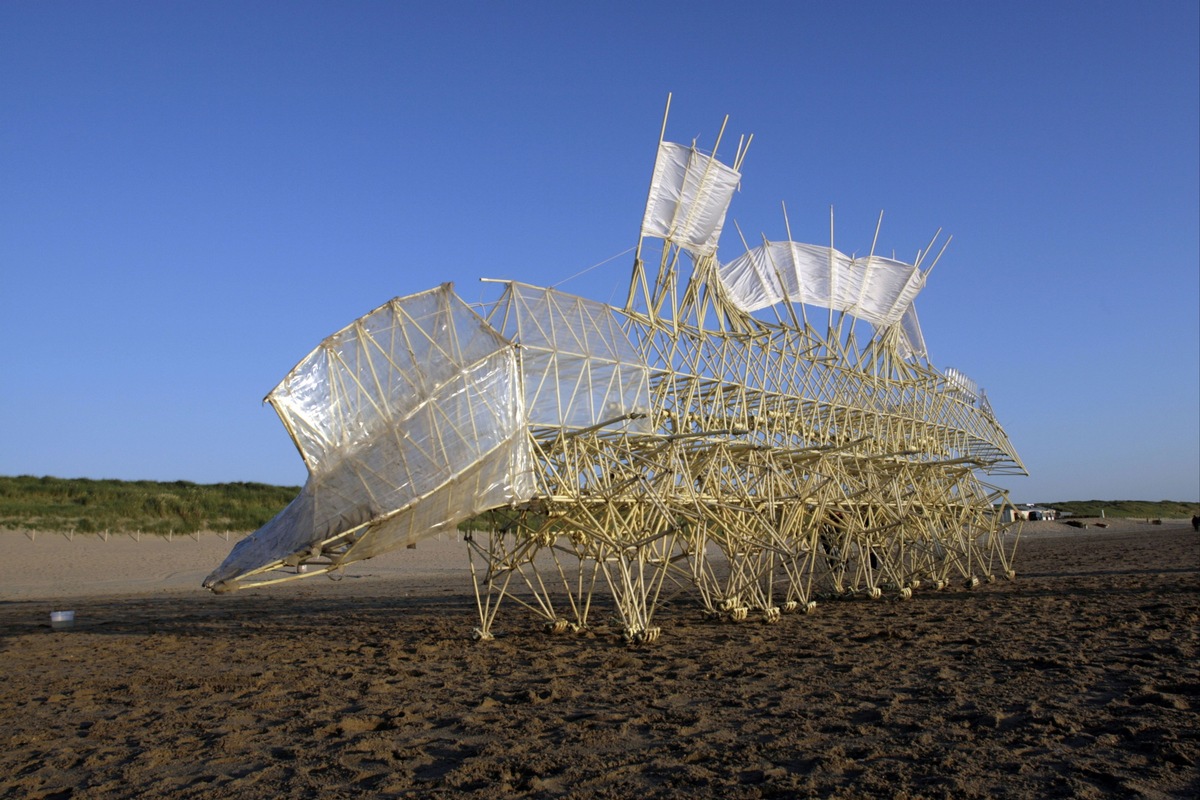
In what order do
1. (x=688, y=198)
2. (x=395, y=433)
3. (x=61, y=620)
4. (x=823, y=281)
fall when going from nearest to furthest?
(x=395, y=433)
(x=688, y=198)
(x=61, y=620)
(x=823, y=281)

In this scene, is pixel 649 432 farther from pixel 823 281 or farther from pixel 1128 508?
pixel 1128 508

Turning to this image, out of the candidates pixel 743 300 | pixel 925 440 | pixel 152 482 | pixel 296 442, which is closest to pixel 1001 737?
pixel 296 442

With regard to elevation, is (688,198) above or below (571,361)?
above

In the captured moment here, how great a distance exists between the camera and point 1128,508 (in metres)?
101

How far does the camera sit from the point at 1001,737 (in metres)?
7.26

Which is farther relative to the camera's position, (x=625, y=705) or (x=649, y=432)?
(x=649, y=432)

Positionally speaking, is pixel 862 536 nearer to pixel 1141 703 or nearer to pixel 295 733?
pixel 1141 703

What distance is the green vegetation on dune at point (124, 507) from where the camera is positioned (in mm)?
35375

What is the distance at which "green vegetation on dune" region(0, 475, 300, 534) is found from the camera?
116 ft

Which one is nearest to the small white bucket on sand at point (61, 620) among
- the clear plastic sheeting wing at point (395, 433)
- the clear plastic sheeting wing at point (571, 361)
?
Result: the clear plastic sheeting wing at point (395, 433)

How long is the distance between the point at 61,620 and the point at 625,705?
1307 centimetres

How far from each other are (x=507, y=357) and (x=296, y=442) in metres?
2.84

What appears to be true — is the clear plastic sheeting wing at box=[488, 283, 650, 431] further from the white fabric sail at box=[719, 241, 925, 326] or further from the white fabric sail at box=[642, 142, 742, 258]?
the white fabric sail at box=[719, 241, 925, 326]

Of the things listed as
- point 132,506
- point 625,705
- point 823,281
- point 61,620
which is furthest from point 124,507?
point 625,705
